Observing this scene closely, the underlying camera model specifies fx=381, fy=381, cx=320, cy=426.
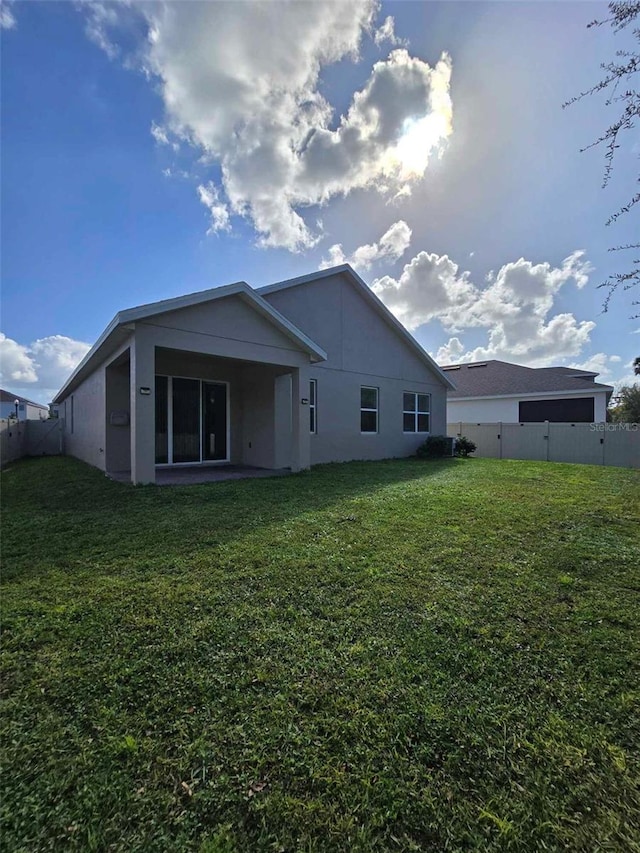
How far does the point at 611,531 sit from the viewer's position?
16.9 feet

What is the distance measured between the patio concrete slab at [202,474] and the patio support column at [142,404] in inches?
20.9

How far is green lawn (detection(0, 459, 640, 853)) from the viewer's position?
154 cm

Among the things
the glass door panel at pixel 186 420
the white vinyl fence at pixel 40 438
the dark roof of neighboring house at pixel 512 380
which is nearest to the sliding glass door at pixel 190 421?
the glass door panel at pixel 186 420

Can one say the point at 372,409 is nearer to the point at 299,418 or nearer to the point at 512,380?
the point at 299,418

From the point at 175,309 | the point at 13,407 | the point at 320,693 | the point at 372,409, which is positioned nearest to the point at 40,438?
the point at 175,309

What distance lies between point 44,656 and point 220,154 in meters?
11.8

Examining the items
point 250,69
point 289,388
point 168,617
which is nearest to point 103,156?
point 250,69

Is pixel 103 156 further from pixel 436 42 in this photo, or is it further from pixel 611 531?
pixel 611 531

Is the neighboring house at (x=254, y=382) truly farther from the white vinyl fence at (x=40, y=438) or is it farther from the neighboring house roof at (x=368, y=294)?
the white vinyl fence at (x=40, y=438)

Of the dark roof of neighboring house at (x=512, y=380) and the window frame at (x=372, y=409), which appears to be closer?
the window frame at (x=372, y=409)

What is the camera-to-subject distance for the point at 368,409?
13.8 meters

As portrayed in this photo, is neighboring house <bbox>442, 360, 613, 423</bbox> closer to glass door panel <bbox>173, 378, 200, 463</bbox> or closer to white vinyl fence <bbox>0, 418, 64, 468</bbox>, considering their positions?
glass door panel <bbox>173, 378, 200, 463</bbox>

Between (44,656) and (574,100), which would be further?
(574,100)

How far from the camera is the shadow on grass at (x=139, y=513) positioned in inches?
167
